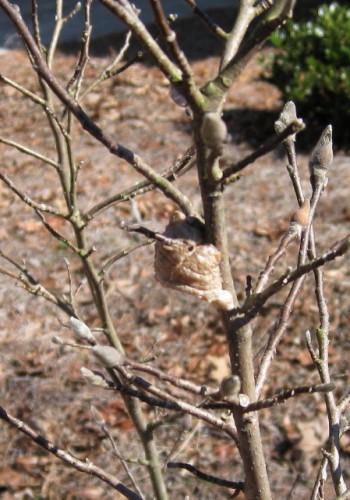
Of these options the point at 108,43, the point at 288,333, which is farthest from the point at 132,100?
the point at 288,333

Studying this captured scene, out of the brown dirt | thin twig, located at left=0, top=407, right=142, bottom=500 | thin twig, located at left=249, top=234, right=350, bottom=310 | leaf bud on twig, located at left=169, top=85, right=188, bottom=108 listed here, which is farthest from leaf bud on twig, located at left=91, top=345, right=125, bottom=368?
the brown dirt

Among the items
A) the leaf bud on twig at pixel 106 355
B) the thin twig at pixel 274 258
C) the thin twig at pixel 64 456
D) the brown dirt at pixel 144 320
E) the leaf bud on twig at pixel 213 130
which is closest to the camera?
the leaf bud on twig at pixel 213 130

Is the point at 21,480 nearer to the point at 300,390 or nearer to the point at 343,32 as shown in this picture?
the point at 300,390

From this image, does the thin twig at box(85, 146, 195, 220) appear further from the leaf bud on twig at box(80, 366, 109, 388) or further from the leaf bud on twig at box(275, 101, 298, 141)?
the leaf bud on twig at box(80, 366, 109, 388)

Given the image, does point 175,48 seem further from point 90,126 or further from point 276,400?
point 276,400

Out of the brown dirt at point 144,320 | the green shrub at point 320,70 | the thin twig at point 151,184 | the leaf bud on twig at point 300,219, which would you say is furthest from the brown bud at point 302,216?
the green shrub at point 320,70

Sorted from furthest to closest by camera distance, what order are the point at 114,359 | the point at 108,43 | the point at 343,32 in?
1. the point at 108,43
2. the point at 343,32
3. the point at 114,359

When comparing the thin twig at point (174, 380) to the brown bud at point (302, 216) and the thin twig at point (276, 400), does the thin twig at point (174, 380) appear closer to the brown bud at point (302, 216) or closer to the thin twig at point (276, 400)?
the thin twig at point (276, 400)

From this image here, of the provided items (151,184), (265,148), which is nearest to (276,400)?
(265,148)
